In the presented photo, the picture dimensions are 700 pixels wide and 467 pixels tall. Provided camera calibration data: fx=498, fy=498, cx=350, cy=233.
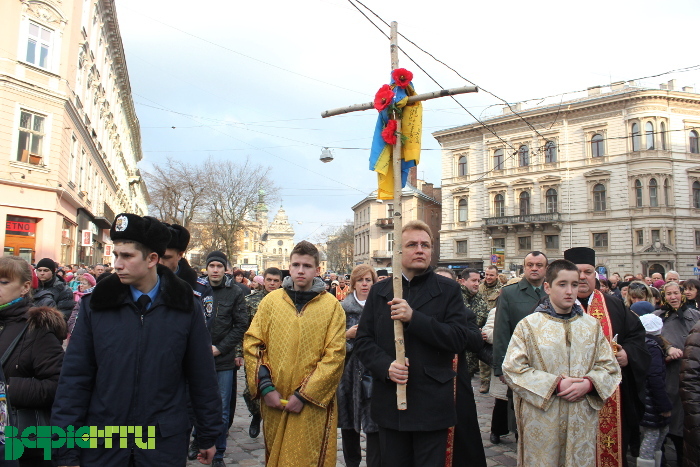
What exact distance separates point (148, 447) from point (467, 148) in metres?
49.3

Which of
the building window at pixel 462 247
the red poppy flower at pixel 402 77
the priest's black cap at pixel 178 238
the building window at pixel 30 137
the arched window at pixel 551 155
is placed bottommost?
the priest's black cap at pixel 178 238

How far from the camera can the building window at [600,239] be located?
41.9 metres

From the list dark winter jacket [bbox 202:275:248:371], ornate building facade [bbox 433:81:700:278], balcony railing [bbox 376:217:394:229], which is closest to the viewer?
dark winter jacket [bbox 202:275:248:371]

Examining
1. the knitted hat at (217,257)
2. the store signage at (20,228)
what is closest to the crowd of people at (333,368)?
the knitted hat at (217,257)

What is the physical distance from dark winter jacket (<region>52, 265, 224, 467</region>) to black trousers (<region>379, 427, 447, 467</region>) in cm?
120

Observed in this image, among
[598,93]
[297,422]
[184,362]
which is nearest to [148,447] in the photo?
[184,362]

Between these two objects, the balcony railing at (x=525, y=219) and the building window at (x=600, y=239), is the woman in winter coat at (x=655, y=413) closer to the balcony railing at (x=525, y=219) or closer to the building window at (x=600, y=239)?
the building window at (x=600, y=239)

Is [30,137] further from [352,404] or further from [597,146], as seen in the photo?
[597,146]

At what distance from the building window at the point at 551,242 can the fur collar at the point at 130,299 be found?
1788 inches

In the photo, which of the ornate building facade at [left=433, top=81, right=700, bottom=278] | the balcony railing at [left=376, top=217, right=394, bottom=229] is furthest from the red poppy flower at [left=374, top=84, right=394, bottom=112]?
the balcony railing at [left=376, top=217, right=394, bottom=229]

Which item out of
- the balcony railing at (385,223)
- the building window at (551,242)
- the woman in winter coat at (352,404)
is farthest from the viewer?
the balcony railing at (385,223)

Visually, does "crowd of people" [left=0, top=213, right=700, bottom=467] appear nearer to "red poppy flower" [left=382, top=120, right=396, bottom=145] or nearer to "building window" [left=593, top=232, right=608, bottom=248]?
"red poppy flower" [left=382, top=120, right=396, bottom=145]

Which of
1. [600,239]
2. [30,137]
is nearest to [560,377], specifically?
[30,137]

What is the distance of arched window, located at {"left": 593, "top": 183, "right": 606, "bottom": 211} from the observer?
42.6 meters
